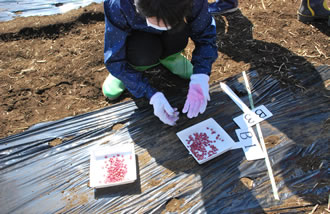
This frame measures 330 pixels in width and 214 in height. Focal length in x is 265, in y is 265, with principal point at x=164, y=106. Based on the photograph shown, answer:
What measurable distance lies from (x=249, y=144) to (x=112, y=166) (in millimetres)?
854

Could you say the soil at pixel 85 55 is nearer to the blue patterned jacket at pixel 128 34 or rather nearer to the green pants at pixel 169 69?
the green pants at pixel 169 69

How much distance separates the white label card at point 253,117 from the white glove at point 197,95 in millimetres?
269

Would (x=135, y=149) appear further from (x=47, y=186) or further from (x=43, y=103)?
(x=43, y=103)

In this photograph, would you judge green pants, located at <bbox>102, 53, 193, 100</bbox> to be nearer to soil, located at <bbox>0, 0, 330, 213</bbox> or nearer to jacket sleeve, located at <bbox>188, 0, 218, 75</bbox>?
soil, located at <bbox>0, 0, 330, 213</bbox>

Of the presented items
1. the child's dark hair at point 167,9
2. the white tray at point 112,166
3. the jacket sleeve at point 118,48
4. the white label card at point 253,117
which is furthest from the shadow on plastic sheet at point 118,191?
the child's dark hair at point 167,9

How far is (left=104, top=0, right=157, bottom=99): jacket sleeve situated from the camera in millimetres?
1489

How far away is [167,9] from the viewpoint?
1.12 metres

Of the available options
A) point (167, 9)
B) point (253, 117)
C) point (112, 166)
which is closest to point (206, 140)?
point (253, 117)

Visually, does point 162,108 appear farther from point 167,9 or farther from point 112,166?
point 167,9

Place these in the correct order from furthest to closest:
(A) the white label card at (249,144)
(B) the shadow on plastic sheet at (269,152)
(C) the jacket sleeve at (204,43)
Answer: (C) the jacket sleeve at (204,43) < (A) the white label card at (249,144) < (B) the shadow on plastic sheet at (269,152)

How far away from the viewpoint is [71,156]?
5.43ft

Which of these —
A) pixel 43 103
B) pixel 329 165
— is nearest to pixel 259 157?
pixel 329 165

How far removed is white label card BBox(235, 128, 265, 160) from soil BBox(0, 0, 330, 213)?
55 cm

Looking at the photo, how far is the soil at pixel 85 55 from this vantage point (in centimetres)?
201
